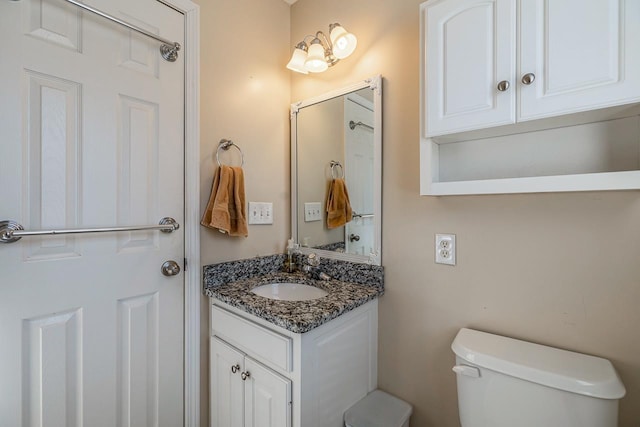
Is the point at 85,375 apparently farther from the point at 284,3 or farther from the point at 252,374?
the point at 284,3

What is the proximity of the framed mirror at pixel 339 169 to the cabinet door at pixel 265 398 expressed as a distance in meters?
0.64

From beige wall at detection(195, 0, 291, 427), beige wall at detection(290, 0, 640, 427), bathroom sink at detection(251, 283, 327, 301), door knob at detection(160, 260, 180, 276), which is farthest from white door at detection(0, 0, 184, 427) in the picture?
beige wall at detection(290, 0, 640, 427)

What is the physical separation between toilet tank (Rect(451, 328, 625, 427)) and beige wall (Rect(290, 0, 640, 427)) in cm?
11

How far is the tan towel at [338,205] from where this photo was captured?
4.84 feet

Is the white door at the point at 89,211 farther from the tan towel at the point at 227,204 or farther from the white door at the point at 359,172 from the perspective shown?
the white door at the point at 359,172

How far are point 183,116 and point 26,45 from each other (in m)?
0.50

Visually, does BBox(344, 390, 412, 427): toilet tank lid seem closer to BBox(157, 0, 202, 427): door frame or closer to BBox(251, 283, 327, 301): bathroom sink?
BBox(251, 283, 327, 301): bathroom sink

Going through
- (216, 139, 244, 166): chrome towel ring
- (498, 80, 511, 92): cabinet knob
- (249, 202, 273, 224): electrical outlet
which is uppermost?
(498, 80, 511, 92): cabinet knob

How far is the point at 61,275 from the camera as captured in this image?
3.24ft

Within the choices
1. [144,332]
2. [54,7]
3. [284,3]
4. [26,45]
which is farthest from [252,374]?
[284,3]

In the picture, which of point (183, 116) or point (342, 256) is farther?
point (342, 256)

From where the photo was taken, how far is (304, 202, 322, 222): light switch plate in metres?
1.59

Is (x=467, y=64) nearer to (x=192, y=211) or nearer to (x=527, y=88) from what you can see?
(x=527, y=88)

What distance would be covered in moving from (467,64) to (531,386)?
3.27ft
